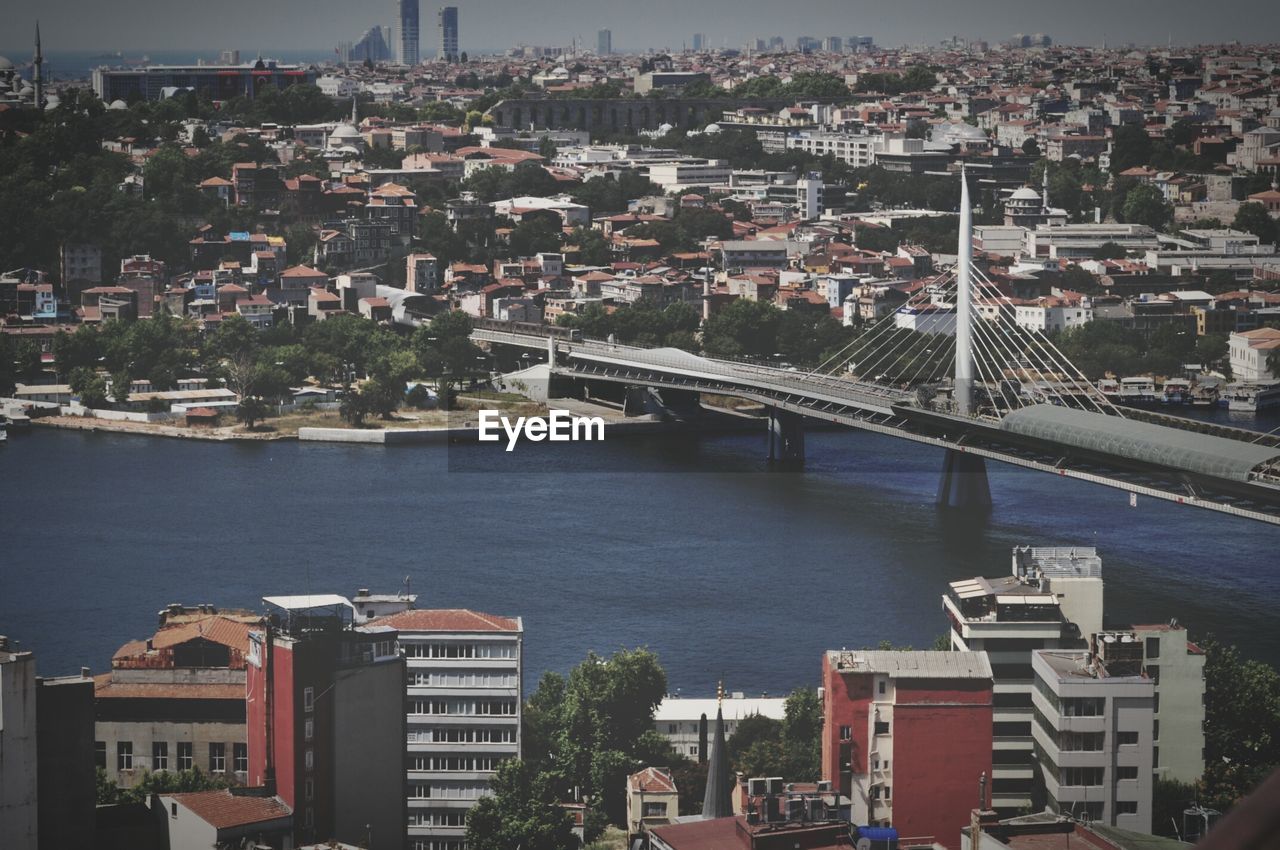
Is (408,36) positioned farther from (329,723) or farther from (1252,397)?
(329,723)

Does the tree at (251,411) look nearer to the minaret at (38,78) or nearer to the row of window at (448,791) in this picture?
the row of window at (448,791)

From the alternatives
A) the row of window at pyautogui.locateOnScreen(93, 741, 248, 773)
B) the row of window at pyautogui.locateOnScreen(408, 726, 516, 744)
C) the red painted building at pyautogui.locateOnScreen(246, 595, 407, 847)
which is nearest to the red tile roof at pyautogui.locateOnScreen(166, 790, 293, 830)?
the red painted building at pyautogui.locateOnScreen(246, 595, 407, 847)

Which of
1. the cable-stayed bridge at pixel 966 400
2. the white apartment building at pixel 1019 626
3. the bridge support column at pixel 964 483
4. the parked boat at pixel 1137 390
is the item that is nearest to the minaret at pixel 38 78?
the cable-stayed bridge at pixel 966 400

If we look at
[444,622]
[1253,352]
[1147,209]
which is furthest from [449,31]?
[444,622]

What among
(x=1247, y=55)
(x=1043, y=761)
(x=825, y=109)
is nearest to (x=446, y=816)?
(x=1043, y=761)

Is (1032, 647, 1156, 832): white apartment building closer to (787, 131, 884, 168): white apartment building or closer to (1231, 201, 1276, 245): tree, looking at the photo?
(1231, 201, 1276, 245): tree

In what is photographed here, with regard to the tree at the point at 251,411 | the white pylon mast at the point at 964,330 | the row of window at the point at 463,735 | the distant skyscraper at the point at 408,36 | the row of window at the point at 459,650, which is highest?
the distant skyscraper at the point at 408,36
